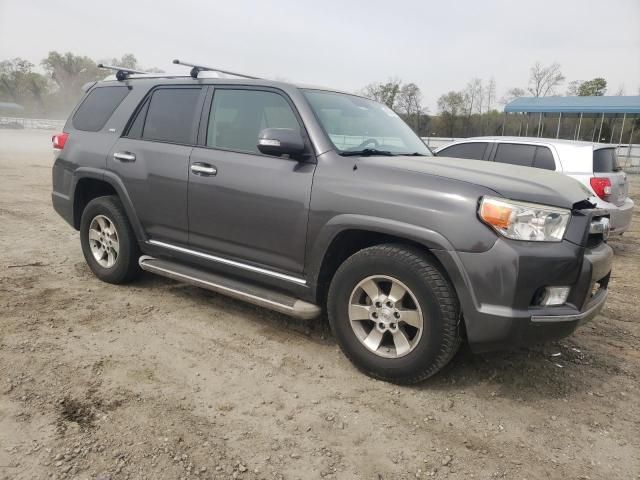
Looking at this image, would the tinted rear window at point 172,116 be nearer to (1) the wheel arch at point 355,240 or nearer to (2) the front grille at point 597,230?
(1) the wheel arch at point 355,240

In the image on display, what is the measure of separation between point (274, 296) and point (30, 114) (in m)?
96.6

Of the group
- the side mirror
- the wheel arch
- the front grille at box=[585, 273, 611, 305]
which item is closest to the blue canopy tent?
the front grille at box=[585, 273, 611, 305]

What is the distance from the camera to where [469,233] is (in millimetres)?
2787

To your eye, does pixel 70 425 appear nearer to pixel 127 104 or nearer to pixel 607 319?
pixel 127 104

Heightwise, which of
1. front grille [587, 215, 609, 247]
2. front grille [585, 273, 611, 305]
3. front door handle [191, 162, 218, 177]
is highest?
front door handle [191, 162, 218, 177]

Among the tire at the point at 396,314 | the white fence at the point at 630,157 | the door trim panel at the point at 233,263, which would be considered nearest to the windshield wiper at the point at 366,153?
the tire at the point at 396,314

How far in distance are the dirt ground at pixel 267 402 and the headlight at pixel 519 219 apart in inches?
41.6

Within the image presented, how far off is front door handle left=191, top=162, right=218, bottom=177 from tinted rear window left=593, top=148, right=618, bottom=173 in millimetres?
5289

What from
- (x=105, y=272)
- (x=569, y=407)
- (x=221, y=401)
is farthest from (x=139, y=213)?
(x=569, y=407)

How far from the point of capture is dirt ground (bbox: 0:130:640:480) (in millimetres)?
2398

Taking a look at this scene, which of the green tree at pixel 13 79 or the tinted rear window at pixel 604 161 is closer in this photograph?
the tinted rear window at pixel 604 161

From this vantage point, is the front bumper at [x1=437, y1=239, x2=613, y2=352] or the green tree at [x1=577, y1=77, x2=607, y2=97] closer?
the front bumper at [x1=437, y1=239, x2=613, y2=352]

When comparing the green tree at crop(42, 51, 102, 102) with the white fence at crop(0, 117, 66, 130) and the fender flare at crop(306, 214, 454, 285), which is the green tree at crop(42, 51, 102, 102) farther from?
the fender flare at crop(306, 214, 454, 285)

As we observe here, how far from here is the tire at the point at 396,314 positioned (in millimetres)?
2906
